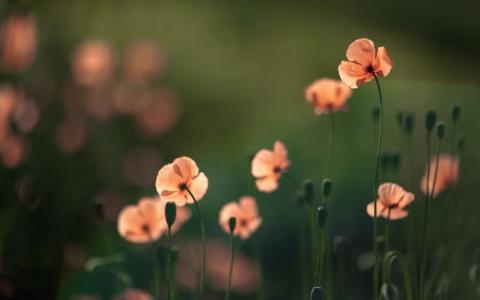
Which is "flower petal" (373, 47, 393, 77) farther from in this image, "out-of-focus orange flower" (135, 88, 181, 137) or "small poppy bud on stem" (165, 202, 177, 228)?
"out-of-focus orange flower" (135, 88, 181, 137)

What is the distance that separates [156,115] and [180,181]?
273cm

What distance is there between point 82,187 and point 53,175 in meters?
0.14

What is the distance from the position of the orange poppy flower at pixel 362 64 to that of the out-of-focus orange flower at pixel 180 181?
31 cm

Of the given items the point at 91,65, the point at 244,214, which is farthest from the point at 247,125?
the point at 244,214

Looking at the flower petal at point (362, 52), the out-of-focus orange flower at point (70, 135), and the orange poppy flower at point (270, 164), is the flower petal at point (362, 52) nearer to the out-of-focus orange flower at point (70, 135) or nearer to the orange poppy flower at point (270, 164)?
the orange poppy flower at point (270, 164)

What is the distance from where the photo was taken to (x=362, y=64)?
1.42m

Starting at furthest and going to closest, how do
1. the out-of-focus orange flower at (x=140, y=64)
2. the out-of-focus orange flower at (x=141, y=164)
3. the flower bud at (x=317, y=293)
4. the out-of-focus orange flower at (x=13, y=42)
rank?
the out-of-focus orange flower at (x=140, y=64) → the out-of-focus orange flower at (x=141, y=164) → the out-of-focus orange flower at (x=13, y=42) → the flower bud at (x=317, y=293)

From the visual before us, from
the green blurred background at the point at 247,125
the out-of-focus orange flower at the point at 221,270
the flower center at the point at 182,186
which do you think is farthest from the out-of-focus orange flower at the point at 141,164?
the flower center at the point at 182,186

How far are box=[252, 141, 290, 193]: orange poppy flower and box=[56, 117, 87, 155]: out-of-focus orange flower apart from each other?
5.68ft

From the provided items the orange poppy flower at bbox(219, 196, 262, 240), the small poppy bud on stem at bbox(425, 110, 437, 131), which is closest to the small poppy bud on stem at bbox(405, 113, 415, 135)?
the small poppy bud on stem at bbox(425, 110, 437, 131)

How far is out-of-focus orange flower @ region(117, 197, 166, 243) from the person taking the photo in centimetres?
165

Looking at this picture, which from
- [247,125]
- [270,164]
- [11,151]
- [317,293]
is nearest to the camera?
[317,293]

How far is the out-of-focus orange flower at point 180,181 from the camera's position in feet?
4.72

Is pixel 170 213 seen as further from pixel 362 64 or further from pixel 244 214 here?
pixel 362 64
